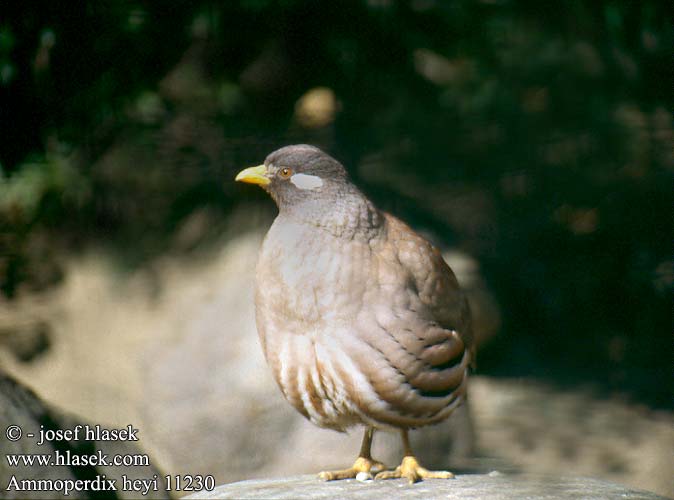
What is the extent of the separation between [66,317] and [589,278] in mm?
2809

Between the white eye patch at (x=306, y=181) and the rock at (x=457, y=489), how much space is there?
1029 millimetres

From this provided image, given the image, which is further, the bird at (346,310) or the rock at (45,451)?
the rock at (45,451)

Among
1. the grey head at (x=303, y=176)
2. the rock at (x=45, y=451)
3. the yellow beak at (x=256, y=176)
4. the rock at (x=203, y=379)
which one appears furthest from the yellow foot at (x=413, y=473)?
the rock at (x=45, y=451)

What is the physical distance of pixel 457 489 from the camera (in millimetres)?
2902

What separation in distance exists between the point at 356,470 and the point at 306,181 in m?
1.08

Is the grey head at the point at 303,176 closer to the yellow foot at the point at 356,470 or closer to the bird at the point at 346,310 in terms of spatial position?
the bird at the point at 346,310

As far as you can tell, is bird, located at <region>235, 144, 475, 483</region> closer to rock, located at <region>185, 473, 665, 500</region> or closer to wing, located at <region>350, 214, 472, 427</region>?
wing, located at <region>350, 214, 472, 427</region>

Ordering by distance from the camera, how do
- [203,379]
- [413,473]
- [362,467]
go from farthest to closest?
1. [203,379]
2. [362,467]
3. [413,473]

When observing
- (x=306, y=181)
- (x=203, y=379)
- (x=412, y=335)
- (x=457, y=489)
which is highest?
(x=306, y=181)

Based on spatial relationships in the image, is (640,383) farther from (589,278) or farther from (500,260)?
(500,260)

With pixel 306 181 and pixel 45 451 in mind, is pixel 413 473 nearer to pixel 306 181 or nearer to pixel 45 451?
pixel 306 181

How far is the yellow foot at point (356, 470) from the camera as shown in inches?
124

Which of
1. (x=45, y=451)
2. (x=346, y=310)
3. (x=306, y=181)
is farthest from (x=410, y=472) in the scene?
(x=45, y=451)

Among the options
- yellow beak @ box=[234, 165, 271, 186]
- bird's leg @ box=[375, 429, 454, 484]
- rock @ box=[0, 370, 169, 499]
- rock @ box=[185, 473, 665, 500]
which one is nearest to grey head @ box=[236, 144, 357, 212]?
yellow beak @ box=[234, 165, 271, 186]
